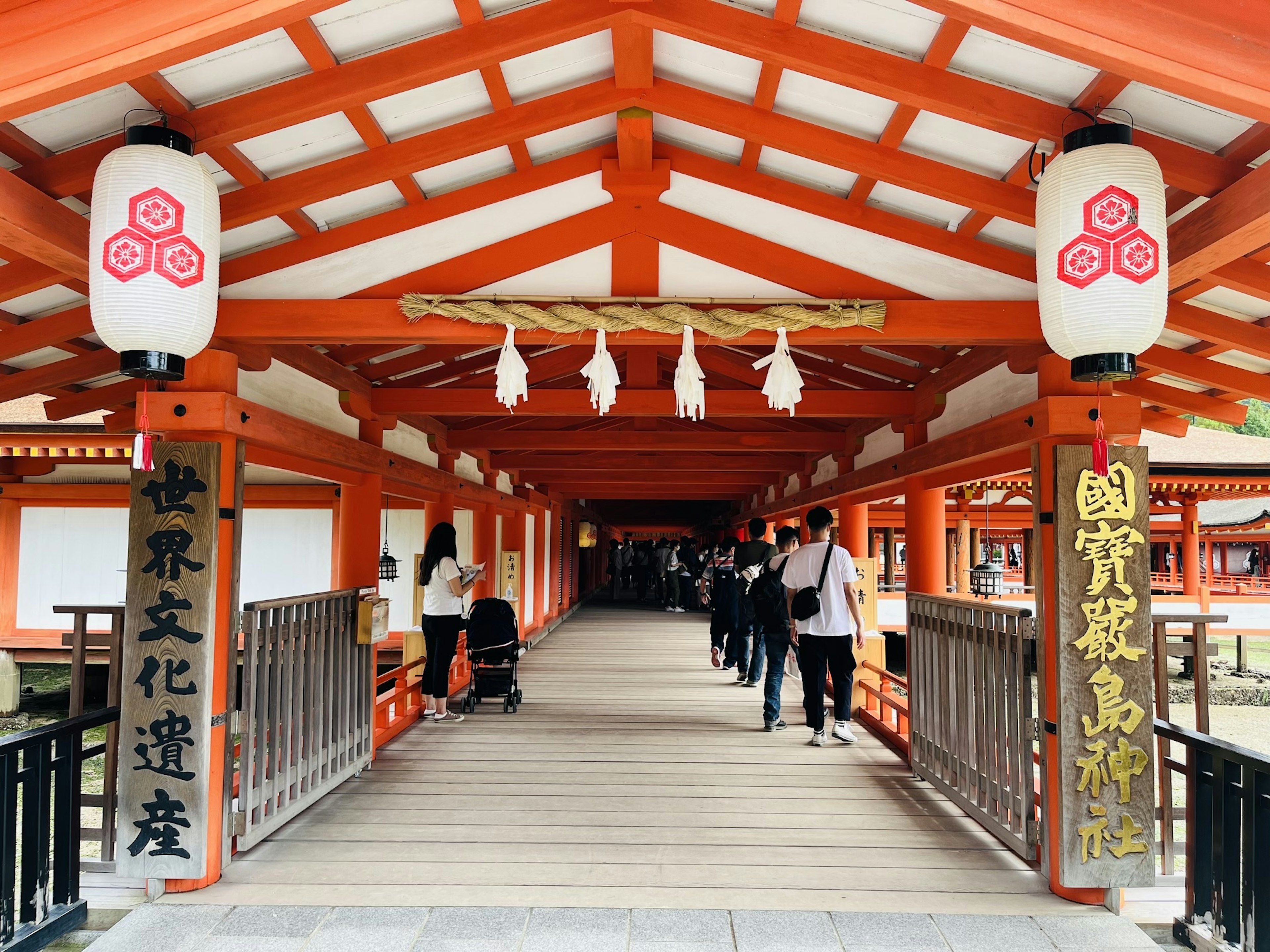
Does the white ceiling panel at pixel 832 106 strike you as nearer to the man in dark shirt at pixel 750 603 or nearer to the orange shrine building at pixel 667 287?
the orange shrine building at pixel 667 287

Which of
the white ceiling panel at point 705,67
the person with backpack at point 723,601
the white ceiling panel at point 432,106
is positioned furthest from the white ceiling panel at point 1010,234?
the person with backpack at point 723,601

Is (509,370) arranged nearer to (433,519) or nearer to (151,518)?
(151,518)

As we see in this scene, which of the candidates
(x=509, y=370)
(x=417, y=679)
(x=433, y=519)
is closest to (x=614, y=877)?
(x=509, y=370)

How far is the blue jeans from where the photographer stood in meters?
5.92

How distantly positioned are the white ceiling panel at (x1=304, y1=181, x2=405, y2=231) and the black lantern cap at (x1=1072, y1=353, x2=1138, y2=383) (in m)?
2.94

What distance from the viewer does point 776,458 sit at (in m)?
10.3

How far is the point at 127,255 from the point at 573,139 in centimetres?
199

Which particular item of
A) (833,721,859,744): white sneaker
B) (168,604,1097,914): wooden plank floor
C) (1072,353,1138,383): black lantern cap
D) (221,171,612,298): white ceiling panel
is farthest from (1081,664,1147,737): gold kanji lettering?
(221,171,612,298): white ceiling panel

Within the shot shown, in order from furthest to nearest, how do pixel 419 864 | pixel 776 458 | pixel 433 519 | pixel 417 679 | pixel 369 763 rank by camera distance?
pixel 776 458 → pixel 433 519 → pixel 417 679 → pixel 369 763 → pixel 419 864

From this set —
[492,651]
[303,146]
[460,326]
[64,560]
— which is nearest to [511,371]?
[460,326]

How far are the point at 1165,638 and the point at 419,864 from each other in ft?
11.7

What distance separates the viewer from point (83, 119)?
104 inches

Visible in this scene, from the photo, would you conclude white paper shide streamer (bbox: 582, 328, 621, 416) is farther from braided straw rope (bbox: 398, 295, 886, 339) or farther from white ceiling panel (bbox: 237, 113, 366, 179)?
white ceiling panel (bbox: 237, 113, 366, 179)

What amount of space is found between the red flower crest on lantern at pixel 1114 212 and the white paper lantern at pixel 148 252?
294 centimetres
